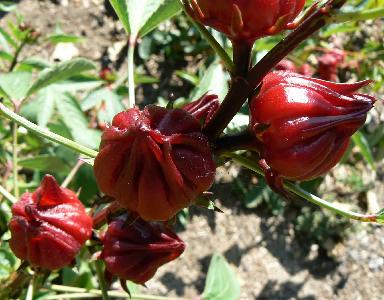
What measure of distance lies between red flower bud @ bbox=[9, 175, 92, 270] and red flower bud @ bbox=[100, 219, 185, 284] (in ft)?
0.31

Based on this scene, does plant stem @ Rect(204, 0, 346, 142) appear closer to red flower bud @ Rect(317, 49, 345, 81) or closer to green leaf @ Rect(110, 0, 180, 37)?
green leaf @ Rect(110, 0, 180, 37)

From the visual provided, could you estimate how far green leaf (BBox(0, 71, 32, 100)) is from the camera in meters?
1.97

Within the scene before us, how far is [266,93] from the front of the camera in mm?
1064

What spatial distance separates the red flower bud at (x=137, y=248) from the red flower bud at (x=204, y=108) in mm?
448

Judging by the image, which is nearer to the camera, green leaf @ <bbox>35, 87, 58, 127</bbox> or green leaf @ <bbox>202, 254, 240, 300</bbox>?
green leaf @ <bbox>35, 87, 58, 127</bbox>

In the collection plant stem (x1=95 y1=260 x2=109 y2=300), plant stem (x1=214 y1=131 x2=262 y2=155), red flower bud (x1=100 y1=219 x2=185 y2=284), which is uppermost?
plant stem (x1=214 y1=131 x2=262 y2=155)

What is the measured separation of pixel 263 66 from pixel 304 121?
0.13m

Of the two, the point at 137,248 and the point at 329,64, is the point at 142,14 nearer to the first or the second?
the point at 137,248

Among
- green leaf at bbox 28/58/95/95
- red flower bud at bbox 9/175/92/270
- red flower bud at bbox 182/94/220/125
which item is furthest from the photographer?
green leaf at bbox 28/58/95/95

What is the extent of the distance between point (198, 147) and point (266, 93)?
166mm

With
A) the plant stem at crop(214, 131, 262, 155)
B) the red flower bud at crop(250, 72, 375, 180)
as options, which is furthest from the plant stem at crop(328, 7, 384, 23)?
the plant stem at crop(214, 131, 262, 155)

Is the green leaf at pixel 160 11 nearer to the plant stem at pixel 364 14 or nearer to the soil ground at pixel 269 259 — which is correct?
the plant stem at pixel 364 14

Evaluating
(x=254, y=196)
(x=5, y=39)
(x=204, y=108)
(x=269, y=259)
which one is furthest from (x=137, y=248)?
(x=269, y=259)

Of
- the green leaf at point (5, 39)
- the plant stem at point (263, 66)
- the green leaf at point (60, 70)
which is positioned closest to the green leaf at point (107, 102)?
the green leaf at point (5, 39)
